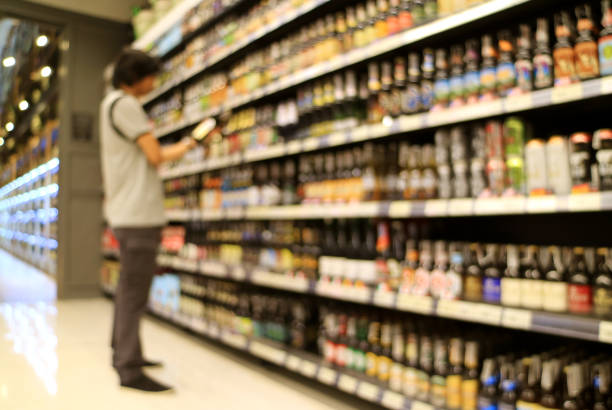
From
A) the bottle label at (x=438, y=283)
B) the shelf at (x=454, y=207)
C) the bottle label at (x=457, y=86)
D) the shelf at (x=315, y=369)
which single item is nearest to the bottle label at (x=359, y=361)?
the shelf at (x=315, y=369)

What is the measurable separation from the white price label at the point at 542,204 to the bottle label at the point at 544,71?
412 mm

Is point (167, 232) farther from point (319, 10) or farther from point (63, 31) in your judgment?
point (63, 31)

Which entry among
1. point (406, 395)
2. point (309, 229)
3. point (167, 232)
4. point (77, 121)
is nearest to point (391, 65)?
point (309, 229)

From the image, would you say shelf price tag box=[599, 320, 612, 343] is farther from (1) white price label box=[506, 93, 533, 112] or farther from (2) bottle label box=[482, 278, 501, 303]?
(1) white price label box=[506, 93, 533, 112]

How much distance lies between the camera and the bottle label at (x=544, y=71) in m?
1.83

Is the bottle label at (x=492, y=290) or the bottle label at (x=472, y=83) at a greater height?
the bottle label at (x=472, y=83)

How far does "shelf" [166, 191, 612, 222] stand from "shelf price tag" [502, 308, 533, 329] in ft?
1.14

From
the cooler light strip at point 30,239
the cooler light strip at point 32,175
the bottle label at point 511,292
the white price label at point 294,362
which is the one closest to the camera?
the bottle label at point 511,292

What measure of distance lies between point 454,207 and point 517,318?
48 cm

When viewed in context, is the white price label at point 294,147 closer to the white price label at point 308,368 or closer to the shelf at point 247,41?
the shelf at point 247,41

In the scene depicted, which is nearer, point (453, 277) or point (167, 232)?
point (453, 277)

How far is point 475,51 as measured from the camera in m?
2.13

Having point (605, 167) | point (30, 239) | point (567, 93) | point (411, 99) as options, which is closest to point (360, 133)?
point (411, 99)

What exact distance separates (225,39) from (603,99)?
265 centimetres
